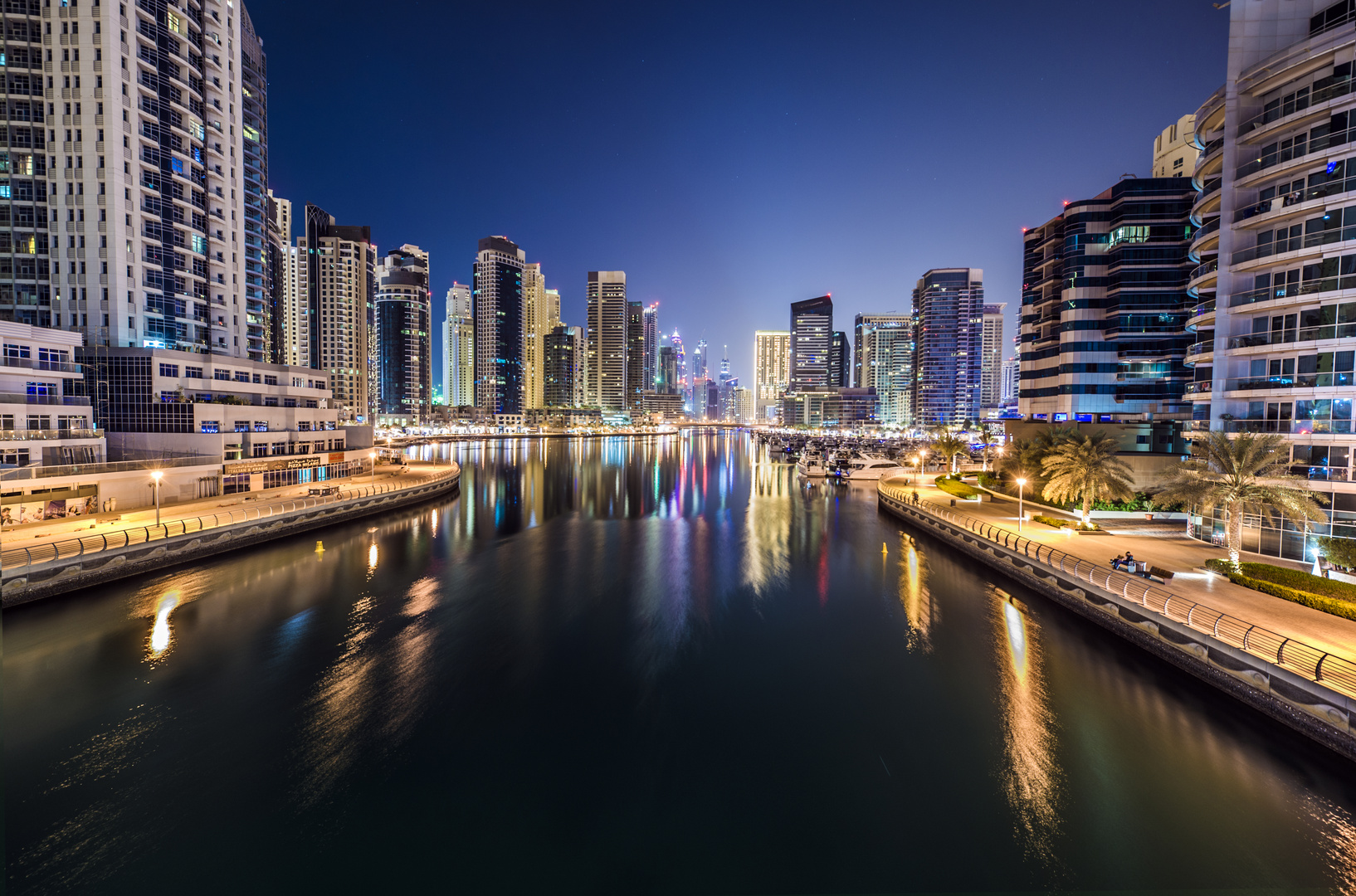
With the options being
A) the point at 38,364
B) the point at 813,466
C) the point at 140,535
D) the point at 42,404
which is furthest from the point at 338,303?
Answer: the point at 140,535

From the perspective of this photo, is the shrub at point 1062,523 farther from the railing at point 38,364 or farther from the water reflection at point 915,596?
the railing at point 38,364

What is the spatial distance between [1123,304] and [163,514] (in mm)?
90554

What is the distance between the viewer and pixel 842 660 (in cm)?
2308

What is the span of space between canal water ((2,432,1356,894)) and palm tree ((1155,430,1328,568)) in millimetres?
9048

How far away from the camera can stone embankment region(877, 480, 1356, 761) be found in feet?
51.1

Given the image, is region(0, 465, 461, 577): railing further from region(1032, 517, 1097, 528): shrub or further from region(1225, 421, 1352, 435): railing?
region(1225, 421, 1352, 435): railing

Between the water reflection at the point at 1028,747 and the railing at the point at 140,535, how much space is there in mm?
42656

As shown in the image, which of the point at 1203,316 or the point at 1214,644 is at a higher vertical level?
the point at 1203,316

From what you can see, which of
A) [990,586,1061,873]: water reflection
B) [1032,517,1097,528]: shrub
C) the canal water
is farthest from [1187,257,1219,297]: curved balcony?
[990,586,1061,873]: water reflection

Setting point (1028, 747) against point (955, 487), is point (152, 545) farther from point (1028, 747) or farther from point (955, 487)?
point (955, 487)

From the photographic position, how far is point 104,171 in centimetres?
4978

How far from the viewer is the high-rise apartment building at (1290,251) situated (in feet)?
86.0

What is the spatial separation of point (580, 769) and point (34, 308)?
69294mm

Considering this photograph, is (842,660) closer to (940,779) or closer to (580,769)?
(940,779)
